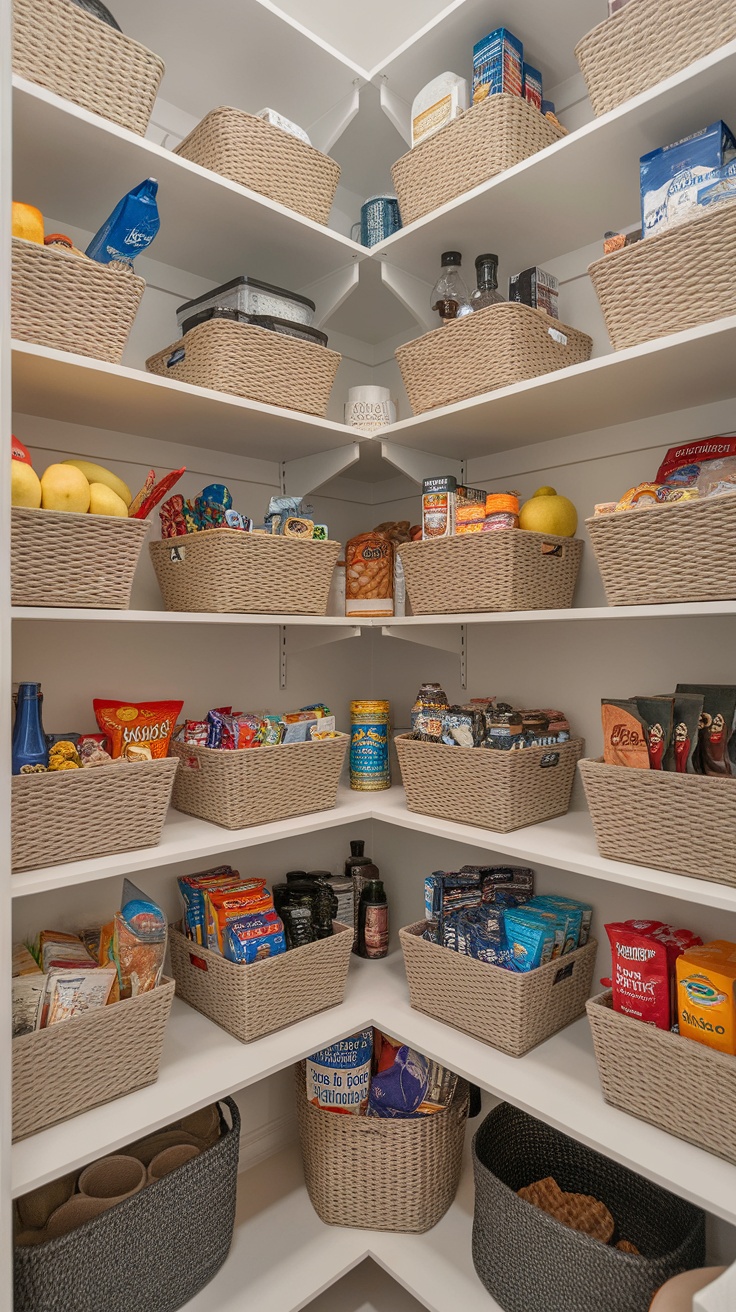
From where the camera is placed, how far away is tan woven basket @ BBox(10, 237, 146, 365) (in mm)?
1203

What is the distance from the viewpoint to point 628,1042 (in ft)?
4.17

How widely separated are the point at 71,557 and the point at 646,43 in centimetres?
132

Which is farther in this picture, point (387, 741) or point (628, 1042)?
point (387, 741)

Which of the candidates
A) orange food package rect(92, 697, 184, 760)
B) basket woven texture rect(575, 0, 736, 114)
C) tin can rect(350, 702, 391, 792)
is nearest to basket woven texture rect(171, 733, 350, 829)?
orange food package rect(92, 697, 184, 760)

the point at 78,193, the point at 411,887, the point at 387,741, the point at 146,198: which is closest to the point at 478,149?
the point at 146,198

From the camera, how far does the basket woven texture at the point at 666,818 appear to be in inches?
46.6

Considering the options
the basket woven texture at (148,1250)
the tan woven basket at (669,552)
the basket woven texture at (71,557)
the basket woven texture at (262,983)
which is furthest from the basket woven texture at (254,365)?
the basket woven texture at (148,1250)

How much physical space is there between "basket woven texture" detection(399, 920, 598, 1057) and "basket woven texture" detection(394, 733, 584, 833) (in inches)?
11.3

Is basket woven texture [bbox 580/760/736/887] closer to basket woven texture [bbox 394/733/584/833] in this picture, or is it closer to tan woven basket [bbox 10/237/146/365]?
basket woven texture [bbox 394/733/584/833]

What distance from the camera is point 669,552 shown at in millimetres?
1217

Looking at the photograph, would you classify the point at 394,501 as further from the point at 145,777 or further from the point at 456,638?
the point at 145,777

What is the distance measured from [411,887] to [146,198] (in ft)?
5.96

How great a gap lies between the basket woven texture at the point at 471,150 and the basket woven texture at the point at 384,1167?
2001 mm

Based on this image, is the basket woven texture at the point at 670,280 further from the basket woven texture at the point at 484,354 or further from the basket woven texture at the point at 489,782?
the basket woven texture at the point at 489,782
